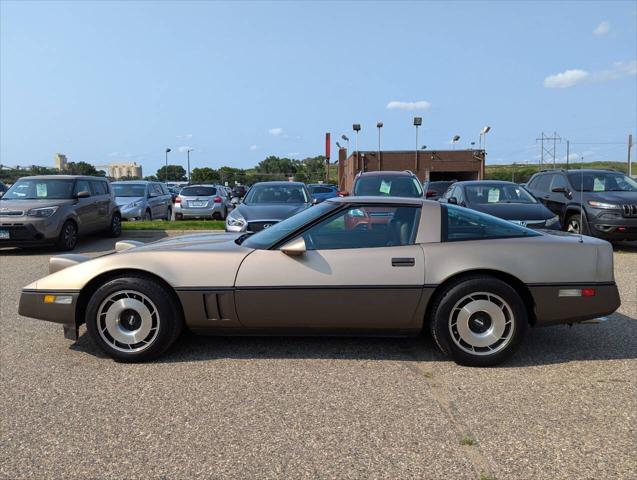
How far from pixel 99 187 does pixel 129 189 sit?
442cm

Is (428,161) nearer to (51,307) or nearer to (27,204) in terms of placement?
(27,204)

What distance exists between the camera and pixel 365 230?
4.16 meters

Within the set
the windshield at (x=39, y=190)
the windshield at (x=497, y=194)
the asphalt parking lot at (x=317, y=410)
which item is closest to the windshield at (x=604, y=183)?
the windshield at (x=497, y=194)

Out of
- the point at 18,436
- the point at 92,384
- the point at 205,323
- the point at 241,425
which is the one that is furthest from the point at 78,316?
the point at 241,425

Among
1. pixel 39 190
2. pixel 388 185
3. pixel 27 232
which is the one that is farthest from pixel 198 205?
pixel 388 185

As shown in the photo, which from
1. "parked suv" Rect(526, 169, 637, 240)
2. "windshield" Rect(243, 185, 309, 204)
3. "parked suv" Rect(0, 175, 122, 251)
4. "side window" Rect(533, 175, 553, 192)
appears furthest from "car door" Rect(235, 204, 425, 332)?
"side window" Rect(533, 175, 553, 192)

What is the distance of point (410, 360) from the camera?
4133 millimetres

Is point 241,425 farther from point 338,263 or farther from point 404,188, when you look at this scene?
point 404,188

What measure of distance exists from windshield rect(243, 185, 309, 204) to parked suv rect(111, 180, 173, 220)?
18.7 feet

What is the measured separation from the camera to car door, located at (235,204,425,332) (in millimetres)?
3951

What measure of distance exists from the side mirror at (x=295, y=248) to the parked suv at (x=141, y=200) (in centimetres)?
1256

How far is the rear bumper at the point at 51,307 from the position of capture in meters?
4.07

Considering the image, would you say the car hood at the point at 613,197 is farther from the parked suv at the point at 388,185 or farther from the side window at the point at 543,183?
the parked suv at the point at 388,185

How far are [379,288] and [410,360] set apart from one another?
0.66 meters
